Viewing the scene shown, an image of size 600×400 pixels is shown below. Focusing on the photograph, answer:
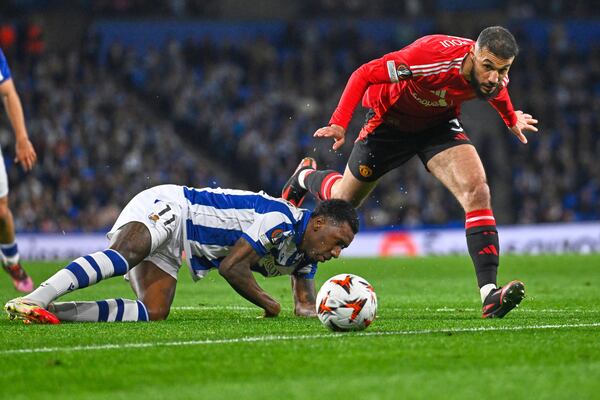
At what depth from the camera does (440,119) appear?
9094 millimetres

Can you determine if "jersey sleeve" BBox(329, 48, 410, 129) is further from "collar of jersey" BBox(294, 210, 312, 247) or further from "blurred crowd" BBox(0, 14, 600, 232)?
"blurred crowd" BBox(0, 14, 600, 232)

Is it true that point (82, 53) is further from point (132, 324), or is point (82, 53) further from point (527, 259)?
point (132, 324)

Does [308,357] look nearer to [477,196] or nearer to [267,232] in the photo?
[267,232]

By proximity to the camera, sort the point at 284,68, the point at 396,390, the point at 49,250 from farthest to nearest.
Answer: the point at 284,68 → the point at 49,250 → the point at 396,390

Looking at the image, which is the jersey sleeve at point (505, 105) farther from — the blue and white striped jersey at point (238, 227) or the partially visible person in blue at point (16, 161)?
the partially visible person in blue at point (16, 161)

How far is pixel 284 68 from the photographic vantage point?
97.3ft

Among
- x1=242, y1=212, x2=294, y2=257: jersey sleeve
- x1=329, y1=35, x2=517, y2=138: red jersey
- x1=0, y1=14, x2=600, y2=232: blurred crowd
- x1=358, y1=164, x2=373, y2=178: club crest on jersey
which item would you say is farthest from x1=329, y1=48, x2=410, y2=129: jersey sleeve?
x1=0, y1=14, x2=600, y2=232: blurred crowd

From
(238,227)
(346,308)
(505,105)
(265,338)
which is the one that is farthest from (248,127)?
(265,338)

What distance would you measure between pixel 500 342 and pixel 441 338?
41cm

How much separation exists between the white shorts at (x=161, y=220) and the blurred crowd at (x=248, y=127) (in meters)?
16.2

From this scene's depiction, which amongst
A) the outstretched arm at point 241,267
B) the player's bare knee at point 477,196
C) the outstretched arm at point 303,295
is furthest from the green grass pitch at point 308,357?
the player's bare knee at point 477,196

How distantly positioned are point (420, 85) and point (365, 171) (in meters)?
1.29

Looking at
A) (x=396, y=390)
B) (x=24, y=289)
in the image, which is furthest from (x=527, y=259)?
(x=396, y=390)

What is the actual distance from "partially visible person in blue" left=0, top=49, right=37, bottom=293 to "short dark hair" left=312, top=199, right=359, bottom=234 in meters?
3.28
